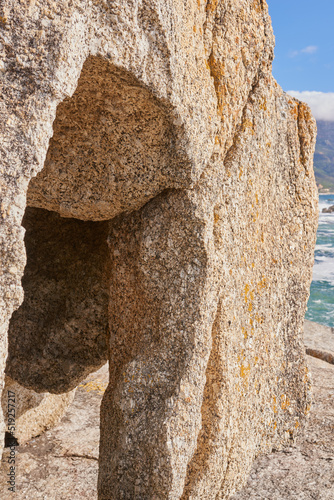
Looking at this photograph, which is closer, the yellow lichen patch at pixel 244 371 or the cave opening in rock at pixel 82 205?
the cave opening in rock at pixel 82 205

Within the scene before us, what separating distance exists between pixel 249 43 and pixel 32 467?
146 inches

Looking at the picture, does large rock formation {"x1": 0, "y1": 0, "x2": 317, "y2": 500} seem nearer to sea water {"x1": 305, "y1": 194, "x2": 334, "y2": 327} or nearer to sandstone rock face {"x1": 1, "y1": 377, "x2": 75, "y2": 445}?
sandstone rock face {"x1": 1, "y1": 377, "x2": 75, "y2": 445}

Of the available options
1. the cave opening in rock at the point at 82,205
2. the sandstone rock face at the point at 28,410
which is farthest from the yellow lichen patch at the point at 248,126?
the sandstone rock face at the point at 28,410

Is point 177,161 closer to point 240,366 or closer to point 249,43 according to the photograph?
point 249,43

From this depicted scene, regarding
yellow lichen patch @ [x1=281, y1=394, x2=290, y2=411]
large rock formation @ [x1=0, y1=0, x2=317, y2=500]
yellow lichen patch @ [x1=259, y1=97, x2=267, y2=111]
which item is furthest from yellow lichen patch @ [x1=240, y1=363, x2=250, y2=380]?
yellow lichen patch @ [x1=259, y1=97, x2=267, y2=111]

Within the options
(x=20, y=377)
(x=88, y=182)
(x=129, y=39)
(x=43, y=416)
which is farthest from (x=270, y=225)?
(x=43, y=416)

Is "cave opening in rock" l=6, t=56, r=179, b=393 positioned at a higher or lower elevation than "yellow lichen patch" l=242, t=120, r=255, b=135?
lower

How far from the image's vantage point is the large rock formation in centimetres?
195

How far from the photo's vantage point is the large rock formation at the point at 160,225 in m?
1.95

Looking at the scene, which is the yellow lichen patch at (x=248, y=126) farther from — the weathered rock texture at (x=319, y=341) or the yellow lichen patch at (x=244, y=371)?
the weathered rock texture at (x=319, y=341)

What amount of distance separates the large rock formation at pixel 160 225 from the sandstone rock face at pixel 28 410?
55 centimetres

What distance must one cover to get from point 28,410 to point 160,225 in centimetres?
262

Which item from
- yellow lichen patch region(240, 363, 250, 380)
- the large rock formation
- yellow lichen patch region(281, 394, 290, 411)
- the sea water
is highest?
the large rock formation

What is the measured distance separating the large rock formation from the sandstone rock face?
55cm
